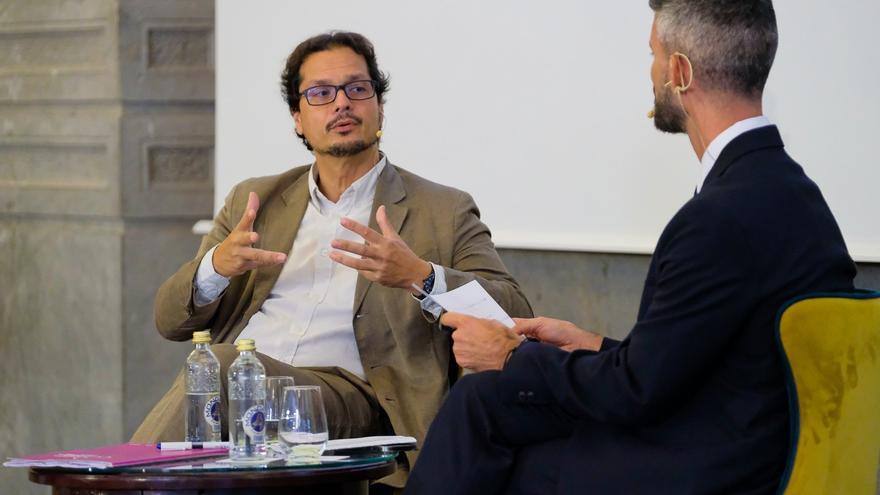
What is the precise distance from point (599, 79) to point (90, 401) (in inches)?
116

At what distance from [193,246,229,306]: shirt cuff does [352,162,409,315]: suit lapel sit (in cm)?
35

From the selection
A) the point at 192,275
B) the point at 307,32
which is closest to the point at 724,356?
the point at 192,275

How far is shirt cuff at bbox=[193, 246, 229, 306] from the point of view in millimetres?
3391

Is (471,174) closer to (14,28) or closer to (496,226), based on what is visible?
(496,226)

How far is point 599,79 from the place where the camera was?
154 inches

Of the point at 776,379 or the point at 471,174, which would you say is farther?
the point at 471,174

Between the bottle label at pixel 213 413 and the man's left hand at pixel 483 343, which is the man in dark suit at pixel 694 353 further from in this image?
the bottle label at pixel 213 413

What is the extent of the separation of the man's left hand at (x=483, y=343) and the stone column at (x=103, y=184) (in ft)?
10.7

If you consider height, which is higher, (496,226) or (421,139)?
(421,139)

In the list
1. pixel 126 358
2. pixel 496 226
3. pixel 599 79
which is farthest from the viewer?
pixel 126 358

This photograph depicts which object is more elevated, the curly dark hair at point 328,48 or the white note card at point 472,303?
the curly dark hair at point 328,48

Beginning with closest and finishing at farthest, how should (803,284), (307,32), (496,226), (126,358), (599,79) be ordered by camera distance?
(803,284) < (599,79) < (496,226) < (307,32) < (126,358)

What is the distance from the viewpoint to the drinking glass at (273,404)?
262 cm

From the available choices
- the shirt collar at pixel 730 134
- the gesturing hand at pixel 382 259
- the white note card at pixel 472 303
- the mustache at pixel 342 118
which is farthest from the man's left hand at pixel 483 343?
the mustache at pixel 342 118
